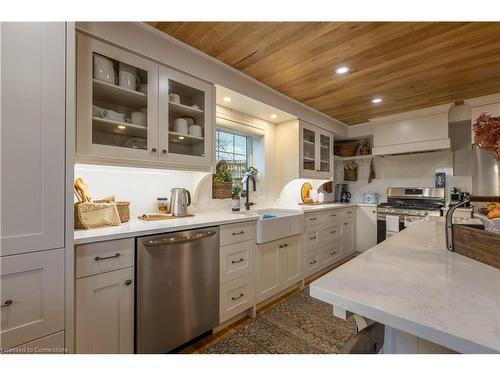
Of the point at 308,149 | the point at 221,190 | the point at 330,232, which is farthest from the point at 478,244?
the point at 308,149

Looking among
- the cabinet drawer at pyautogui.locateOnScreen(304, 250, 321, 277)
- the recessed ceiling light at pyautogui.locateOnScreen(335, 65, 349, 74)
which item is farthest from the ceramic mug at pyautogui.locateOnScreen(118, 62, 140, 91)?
the cabinet drawer at pyautogui.locateOnScreen(304, 250, 321, 277)

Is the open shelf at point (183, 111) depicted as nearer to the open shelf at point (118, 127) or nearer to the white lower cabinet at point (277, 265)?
the open shelf at point (118, 127)

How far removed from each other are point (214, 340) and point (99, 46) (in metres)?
2.18

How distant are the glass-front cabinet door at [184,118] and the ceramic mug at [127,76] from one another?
175mm

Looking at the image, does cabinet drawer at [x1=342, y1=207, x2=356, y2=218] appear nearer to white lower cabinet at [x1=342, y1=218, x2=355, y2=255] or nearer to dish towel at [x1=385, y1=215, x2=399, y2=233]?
white lower cabinet at [x1=342, y1=218, x2=355, y2=255]

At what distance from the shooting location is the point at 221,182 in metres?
2.52

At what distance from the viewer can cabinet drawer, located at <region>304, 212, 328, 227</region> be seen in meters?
2.72

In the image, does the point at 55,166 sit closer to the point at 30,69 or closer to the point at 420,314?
the point at 30,69

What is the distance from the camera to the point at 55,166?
3.38ft

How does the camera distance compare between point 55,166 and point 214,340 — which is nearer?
point 55,166

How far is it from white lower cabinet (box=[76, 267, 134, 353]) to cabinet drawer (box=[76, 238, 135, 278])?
0.03m

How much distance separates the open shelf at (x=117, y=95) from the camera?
1470 millimetres

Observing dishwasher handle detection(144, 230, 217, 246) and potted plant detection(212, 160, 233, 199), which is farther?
potted plant detection(212, 160, 233, 199)
